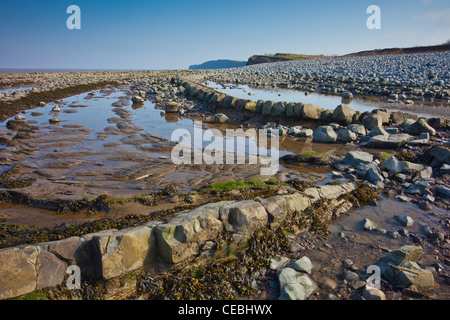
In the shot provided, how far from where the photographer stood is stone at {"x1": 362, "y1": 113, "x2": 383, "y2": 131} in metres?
10.3

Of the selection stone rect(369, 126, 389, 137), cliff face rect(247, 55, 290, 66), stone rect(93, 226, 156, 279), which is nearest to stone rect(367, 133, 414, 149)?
stone rect(369, 126, 389, 137)

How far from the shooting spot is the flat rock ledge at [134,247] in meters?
2.89

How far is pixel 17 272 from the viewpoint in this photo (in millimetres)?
2832

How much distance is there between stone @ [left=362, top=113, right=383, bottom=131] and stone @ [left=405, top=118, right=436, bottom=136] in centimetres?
99

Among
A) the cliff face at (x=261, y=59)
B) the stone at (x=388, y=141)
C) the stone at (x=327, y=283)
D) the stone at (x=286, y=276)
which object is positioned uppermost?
the cliff face at (x=261, y=59)

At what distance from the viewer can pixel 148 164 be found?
23.9ft

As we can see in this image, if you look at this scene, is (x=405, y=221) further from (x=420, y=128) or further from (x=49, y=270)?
(x=420, y=128)

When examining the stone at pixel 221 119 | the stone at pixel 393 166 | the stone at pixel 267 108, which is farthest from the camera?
the stone at pixel 221 119

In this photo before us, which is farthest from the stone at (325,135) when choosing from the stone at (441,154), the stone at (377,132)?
the stone at (441,154)

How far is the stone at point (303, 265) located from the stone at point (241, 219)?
78 cm

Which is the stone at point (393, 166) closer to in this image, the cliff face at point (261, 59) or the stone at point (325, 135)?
the stone at point (325, 135)
